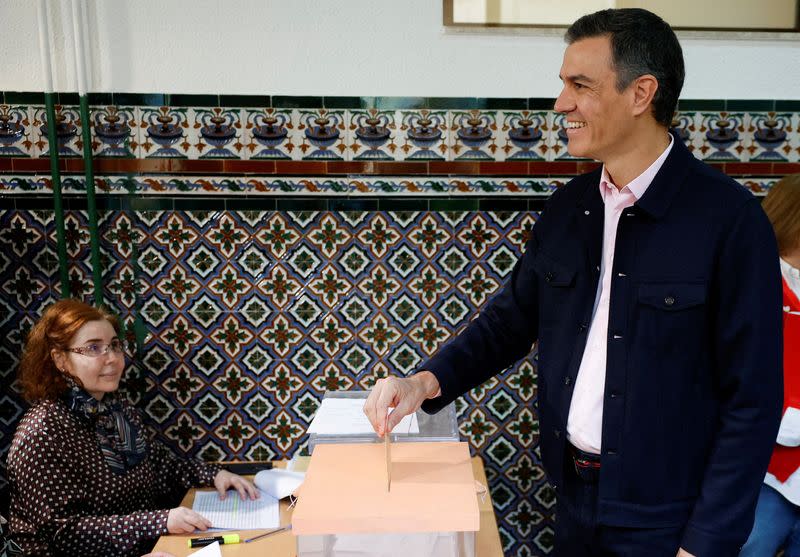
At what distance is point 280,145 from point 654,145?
1436mm

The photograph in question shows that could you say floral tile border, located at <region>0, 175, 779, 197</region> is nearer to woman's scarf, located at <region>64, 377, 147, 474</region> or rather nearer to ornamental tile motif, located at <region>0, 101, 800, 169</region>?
ornamental tile motif, located at <region>0, 101, 800, 169</region>

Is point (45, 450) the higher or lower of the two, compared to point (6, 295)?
lower

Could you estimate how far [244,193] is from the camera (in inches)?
100

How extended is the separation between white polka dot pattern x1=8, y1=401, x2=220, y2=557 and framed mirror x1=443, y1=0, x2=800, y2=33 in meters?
1.84

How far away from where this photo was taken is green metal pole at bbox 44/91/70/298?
2.46 m

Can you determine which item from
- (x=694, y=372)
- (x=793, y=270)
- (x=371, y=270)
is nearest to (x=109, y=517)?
(x=371, y=270)

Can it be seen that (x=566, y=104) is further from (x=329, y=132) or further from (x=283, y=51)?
(x=283, y=51)

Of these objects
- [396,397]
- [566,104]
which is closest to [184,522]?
[396,397]

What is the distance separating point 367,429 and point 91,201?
1.29m

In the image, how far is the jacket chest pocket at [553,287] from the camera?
5.14 ft

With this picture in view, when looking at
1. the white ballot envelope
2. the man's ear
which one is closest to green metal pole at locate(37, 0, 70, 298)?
the white ballot envelope

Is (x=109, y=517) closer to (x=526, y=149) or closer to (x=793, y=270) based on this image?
(x=526, y=149)

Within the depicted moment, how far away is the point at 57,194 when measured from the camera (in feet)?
8.16

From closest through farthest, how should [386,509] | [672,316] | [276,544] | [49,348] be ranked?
1. [386,509]
2. [672,316]
3. [276,544]
4. [49,348]
